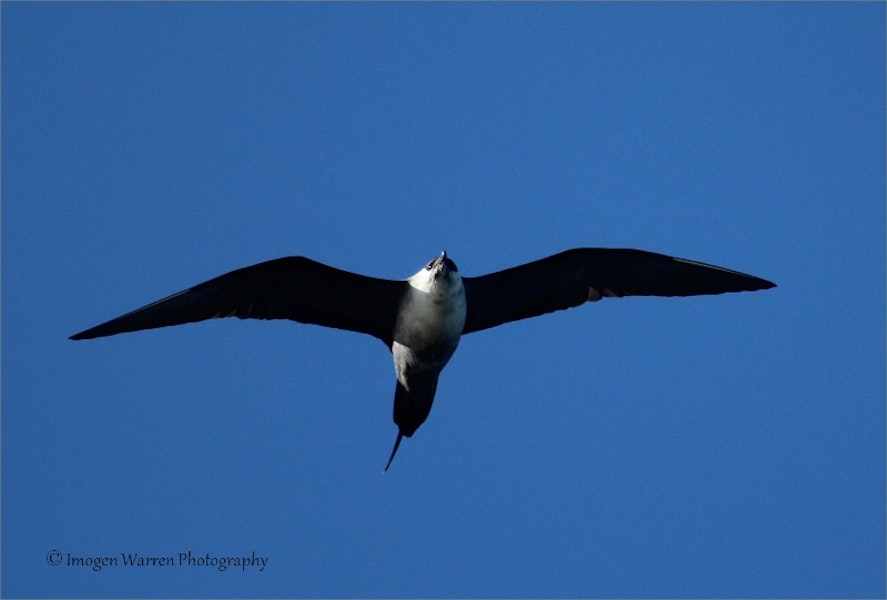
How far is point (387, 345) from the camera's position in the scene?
441 inches

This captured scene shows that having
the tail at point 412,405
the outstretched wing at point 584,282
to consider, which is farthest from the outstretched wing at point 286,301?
the outstretched wing at point 584,282

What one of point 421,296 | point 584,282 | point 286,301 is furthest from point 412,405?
point 584,282

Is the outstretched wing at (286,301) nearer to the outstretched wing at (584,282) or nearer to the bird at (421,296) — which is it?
the bird at (421,296)

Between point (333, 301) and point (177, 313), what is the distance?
1.37 metres

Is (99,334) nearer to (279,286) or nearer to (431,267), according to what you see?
(279,286)

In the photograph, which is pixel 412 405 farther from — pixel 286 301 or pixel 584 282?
pixel 584 282

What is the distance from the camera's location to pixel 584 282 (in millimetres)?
11422

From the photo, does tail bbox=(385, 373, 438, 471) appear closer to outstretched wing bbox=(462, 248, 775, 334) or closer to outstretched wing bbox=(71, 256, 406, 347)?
outstretched wing bbox=(71, 256, 406, 347)

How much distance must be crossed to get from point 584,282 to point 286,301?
2.71 meters

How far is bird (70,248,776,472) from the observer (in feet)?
34.5

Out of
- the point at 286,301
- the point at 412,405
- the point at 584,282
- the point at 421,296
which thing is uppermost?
the point at 584,282

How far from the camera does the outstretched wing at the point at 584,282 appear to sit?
11.2 meters

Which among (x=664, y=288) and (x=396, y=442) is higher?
(x=664, y=288)

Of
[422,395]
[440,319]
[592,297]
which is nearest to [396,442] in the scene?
[422,395]
